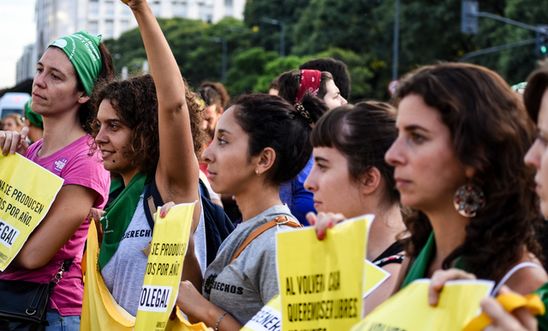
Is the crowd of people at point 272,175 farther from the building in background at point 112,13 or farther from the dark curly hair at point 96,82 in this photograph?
the building in background at point 112,13

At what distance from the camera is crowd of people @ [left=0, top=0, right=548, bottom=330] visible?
9.36 ft

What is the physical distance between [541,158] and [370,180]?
1.07 meters

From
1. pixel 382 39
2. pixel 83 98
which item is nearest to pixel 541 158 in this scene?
pixel 83 98

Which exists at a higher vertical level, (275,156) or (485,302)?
(485,302)

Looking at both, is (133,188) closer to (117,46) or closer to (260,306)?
(260,306)

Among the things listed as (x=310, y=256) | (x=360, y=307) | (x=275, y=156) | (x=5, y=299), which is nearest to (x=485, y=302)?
(x=360, y=307)

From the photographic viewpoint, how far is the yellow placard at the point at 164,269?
3.86 m

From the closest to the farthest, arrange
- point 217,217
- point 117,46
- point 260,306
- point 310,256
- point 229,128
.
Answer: point 310,256 → point 260,306 → point 229,128 → point 217,217 → point 117,46

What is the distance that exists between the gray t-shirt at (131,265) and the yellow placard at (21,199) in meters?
0.47

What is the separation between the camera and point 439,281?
254 centimetres

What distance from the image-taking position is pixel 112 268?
4.42 metres

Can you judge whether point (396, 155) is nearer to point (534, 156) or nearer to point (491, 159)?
point (491, 159)

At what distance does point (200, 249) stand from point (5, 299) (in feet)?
3.02

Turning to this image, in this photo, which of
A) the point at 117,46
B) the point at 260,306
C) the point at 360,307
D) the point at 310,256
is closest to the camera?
the point at 360,307
